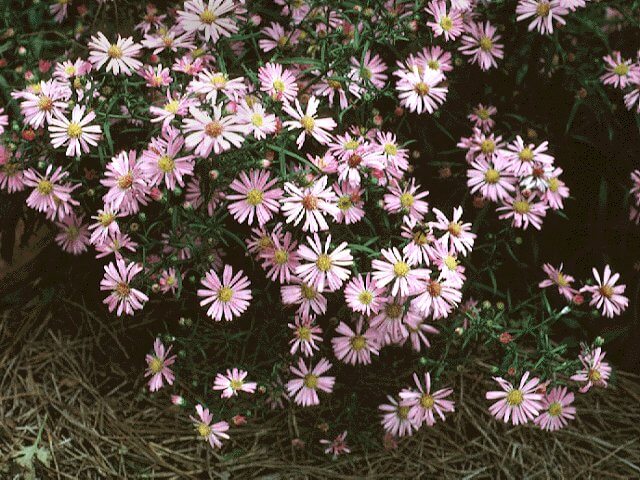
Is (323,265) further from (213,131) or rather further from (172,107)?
(172,107)

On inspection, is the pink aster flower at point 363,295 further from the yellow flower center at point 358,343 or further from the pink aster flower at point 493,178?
the pink aster flower at point 493,178

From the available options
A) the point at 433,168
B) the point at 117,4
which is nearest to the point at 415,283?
the point at 433,168

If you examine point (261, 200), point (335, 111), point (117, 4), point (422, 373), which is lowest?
point (422, 373)

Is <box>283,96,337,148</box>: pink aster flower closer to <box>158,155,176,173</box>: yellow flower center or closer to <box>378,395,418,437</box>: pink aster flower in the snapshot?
<box>158,155,176,173</box>: yellow flower center

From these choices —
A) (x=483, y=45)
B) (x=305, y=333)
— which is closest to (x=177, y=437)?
(x=305, y=333)

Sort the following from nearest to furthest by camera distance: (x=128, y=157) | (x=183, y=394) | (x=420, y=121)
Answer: (x=128, y=157) < (x=183, y=394) < (x=420, y=121)

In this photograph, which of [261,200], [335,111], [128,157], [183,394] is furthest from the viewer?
[183,394]

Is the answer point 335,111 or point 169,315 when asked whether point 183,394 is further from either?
point 335,111
